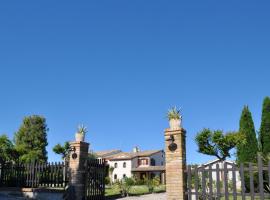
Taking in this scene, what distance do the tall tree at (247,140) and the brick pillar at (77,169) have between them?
62.5ft

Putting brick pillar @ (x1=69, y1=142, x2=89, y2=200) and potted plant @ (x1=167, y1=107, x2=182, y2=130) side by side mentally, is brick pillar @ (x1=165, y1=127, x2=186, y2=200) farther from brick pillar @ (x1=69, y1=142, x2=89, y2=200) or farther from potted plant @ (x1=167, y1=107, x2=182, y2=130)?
brick pillar @ (x1=69, y1=142, x2=89, y2=200)

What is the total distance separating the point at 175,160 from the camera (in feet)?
37.8

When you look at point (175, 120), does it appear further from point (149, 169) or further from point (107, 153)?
point (107, 153)

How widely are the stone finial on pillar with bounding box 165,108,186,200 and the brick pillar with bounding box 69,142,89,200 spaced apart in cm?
546

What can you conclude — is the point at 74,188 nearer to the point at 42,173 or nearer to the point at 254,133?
the point at 42,173

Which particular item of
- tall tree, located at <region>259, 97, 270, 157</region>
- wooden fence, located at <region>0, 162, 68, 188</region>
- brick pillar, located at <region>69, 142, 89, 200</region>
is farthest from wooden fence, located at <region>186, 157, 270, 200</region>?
tall tree, located at <region>259, 97, 270, 157</region>

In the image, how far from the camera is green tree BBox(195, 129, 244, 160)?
38781 millimetres

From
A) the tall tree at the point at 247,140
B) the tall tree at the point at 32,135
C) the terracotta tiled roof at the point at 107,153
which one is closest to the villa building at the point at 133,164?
the terracotta tiled roof at the point at 107,153

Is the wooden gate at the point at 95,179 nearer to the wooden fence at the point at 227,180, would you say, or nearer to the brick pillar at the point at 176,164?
the brick pillar at the point at 176,164

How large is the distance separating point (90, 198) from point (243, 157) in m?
18.9

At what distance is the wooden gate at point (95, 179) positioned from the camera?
16141mm

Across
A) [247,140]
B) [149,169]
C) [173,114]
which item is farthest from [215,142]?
[173,114]

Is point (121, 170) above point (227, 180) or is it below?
above

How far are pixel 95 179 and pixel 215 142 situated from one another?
2563cm
